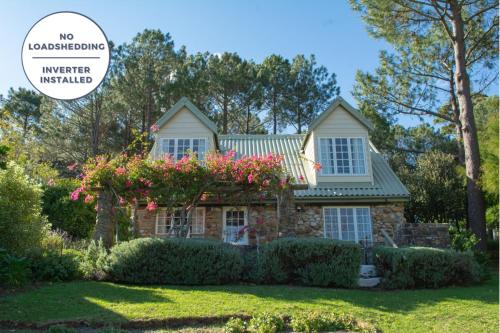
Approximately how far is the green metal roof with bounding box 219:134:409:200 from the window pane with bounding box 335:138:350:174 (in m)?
0.67

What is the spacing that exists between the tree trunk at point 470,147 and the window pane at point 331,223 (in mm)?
5093

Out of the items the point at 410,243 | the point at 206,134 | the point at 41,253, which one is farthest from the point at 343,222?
the point at 41,253

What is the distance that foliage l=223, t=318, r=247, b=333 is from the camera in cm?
638

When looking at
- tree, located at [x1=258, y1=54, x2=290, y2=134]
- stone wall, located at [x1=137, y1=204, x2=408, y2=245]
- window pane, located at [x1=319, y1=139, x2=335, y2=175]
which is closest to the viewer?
stone wall, located at [x1=137, y1=204, x2=408, y2=245]

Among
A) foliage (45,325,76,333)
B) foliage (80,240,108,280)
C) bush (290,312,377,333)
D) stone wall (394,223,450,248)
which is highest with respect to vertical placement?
stone wall (394,223,450,248)

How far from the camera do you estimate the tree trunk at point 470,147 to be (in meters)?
15.0

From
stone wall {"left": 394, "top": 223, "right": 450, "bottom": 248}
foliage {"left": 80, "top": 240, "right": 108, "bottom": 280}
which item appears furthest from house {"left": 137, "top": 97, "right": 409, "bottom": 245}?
foliage {"left": 80, "top": 240, "right": 108, "bottom": 280}

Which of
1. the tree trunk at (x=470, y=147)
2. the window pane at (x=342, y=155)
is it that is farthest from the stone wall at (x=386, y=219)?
the tree trunk at (x=470, y=147)

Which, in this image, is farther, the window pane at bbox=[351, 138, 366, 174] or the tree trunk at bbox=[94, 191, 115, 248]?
the window pane at bbox=[351, 138, 366, 174]

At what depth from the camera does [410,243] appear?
1358cm

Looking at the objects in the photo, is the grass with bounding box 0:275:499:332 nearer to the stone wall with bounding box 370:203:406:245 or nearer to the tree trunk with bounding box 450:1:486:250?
the stone wall with bounding box 370:203:406:245

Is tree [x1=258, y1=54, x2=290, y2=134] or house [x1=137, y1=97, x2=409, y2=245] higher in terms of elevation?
tree [x1=258, y1=54, x2=290, y2=134]

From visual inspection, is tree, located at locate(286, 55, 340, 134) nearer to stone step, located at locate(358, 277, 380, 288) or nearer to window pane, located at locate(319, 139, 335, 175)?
window pane, located at locate(319, 139, 335, 175)

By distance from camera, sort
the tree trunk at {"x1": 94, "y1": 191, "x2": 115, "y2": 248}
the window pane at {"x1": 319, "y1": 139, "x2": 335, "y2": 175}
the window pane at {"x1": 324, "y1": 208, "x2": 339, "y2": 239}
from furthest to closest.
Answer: the window pane at {"x1": 319, "y1": 139, "x2": 335, "y2": 175} → the window pane at {"x1": 324, "y1": 208, "x2": 339, "y2": 239} → the tree trunk at {"x1": 94, "y1": 191, "x2": 115, "y2": 248}
